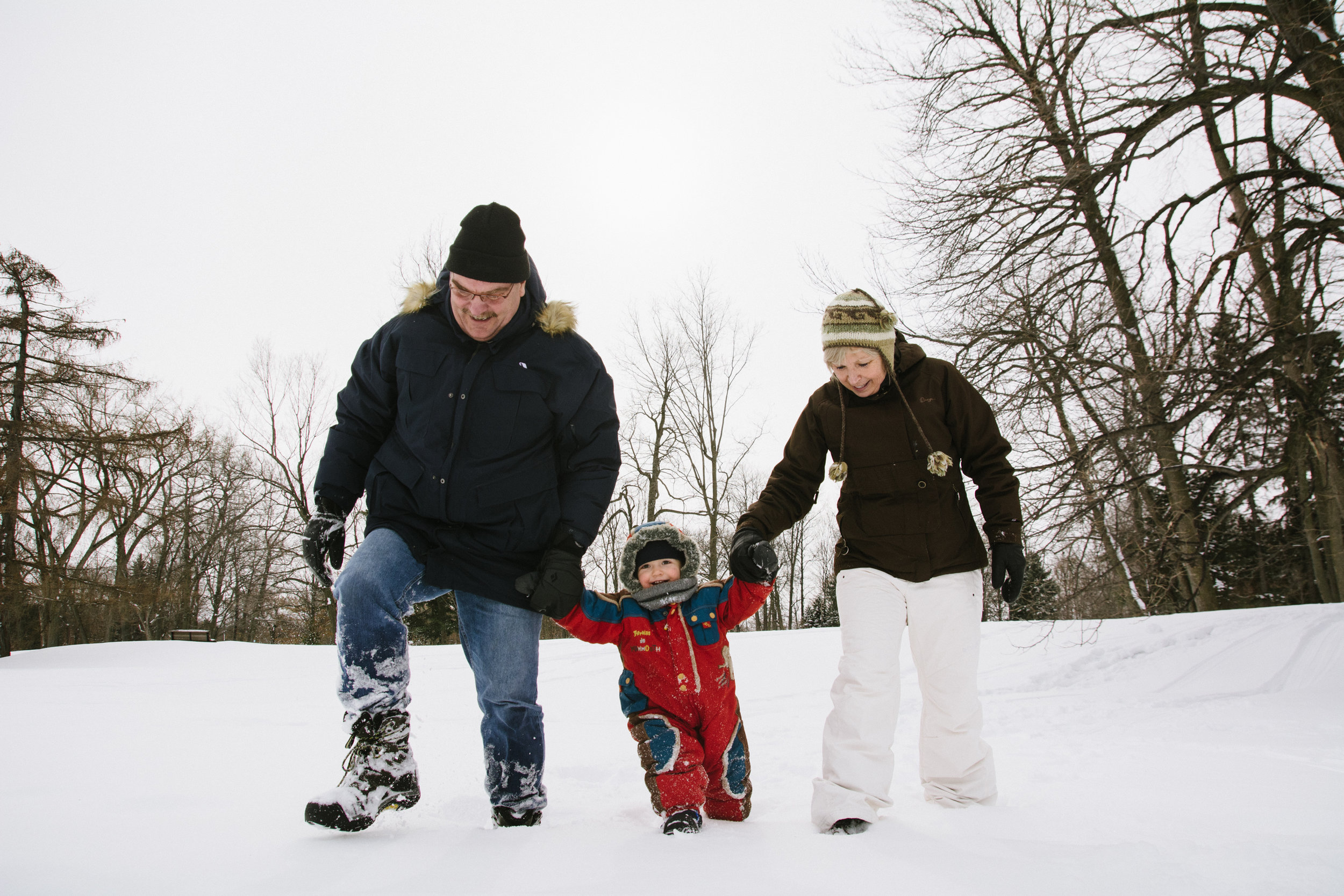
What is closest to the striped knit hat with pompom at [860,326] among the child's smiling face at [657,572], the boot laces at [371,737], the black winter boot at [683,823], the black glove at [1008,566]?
the black glove at [1008,566]

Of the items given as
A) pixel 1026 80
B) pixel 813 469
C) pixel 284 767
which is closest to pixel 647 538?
pixel 813 469

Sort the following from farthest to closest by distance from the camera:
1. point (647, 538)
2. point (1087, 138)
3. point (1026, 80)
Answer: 1. point (1026, 80)
2. point (1087, 138)
3. point (647, 538)

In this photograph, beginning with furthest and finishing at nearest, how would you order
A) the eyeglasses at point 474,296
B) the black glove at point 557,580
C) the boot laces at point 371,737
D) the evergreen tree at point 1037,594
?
the evergreen tree at point 1037,594 < the eyeglasses at point 474,296 < the black glove at point 557,580 < the boot laces at point 371,737

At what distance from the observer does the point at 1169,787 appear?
2412mm

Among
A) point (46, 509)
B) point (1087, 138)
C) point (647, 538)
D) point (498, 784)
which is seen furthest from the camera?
point (46, 509)

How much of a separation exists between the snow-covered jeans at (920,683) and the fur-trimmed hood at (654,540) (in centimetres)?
57

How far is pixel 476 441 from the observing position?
90.7 inches

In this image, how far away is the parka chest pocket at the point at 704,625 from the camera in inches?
99.5

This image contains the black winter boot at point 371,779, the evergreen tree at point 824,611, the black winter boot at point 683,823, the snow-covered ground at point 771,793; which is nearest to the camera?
the snow-covered ground at point 771,793

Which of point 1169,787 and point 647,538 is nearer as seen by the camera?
point 1169,787

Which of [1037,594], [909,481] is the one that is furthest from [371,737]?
[1037,594]

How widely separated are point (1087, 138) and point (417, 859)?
773cm

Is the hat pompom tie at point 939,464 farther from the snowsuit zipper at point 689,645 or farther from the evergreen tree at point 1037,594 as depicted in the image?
the snowsuit zipper at point 689,645

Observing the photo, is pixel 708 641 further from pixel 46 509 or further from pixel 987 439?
pixel 46 509
